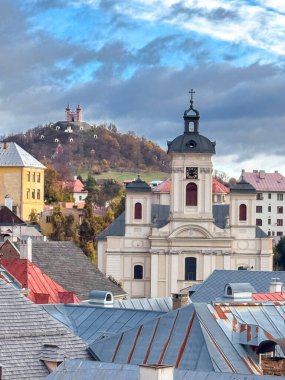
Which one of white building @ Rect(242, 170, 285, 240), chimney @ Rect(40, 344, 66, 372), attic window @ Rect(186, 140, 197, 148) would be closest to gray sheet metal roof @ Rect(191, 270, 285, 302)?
chimney @ Rect(40, 344, 66, 372)

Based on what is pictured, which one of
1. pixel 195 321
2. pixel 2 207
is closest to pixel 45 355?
pixel 195 321

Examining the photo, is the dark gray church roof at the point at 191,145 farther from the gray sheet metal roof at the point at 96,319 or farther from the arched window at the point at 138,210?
the gray sheet metal roof at the point at 96,319

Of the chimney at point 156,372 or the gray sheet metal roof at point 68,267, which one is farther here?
the gray sheet metal roof at point 68,267

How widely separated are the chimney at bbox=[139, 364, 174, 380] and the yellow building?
12341 centimetres

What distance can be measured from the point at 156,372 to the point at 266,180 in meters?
141

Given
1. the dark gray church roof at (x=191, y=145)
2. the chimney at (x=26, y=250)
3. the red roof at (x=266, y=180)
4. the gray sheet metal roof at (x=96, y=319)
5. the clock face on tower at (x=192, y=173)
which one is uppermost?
the red roof at (x=266, y=180)

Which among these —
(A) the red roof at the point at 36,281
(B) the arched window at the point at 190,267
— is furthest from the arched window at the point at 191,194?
(A) the red roof at the point at 36,281

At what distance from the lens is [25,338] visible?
1016 inches

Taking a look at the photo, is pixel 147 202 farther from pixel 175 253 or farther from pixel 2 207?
pixel 2 207

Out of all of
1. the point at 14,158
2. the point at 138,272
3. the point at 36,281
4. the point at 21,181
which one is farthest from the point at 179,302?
the point at 14,158

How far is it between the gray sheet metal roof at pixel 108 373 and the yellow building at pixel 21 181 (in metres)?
120

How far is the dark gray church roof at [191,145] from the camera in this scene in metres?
98.3

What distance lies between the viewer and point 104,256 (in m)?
101

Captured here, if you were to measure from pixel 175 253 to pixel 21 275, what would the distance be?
4438cm
